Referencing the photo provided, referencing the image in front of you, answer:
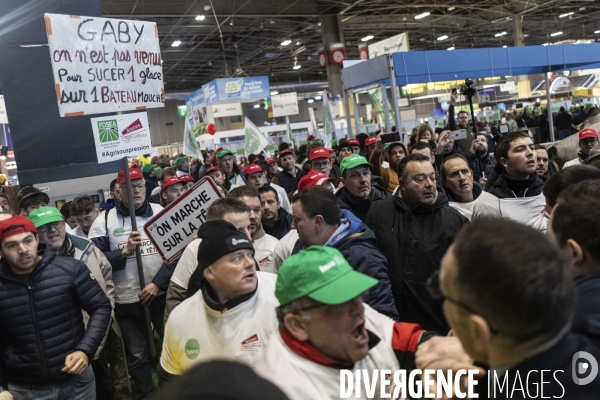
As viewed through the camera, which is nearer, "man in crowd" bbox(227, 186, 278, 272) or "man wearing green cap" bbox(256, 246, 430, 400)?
"man wearing green cap" bbox(256, 246, 430, 400)

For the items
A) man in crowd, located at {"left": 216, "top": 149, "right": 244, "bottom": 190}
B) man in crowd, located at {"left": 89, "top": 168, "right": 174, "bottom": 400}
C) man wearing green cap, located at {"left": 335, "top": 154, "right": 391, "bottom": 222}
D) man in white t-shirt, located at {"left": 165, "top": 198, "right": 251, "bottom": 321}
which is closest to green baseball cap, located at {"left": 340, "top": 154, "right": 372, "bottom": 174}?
man wearing green cap, located at {"left": 335, "top": 154, "right": 391, "bottom": 222}

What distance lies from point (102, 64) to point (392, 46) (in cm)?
1572

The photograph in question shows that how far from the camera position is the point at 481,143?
7047 mm

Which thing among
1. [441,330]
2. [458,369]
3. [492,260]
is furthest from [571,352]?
[441,330]

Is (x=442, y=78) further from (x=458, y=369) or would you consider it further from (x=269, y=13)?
(x=269, y=13)

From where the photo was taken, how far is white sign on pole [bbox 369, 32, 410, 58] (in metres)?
17.7

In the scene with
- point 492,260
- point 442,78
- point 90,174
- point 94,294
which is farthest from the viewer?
point 442,78

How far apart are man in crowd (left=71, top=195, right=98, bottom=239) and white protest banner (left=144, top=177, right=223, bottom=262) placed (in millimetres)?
1672

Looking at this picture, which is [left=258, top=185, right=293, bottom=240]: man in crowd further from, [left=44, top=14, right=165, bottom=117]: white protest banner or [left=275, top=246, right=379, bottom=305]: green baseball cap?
[left=275, top=246, right=379, bottom=305]: green baseball cap

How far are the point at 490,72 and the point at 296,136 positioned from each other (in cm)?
1307

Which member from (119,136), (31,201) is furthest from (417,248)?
(31,201)

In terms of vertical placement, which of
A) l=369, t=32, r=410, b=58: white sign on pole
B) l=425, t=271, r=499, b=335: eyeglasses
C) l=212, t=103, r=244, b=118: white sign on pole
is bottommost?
l=425, t=271, r=499, b=335: eyeglasses

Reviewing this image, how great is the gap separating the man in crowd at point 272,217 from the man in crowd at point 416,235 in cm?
135

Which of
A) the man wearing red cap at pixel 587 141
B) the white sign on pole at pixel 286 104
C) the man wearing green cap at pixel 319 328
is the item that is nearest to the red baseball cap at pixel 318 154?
the man wearing red cap at pixel 587 141
